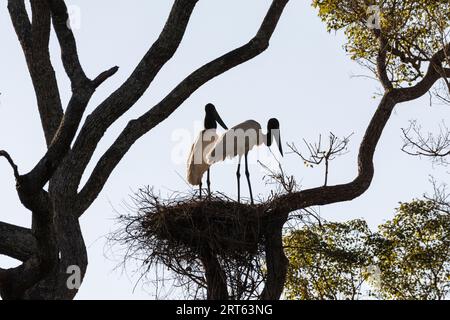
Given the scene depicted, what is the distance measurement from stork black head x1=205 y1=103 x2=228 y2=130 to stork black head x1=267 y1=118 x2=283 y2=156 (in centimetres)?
93

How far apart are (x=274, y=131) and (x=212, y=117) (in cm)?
112

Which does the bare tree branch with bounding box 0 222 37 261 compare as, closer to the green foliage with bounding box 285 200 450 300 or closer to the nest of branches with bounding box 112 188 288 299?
the nest of branches with bounding box 112 188 288 299

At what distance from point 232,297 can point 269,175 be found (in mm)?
1369

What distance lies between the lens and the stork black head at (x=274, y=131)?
12.6 meters

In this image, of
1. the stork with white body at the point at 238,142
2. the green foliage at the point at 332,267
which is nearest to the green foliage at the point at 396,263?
the green foliage at the point at 332,267

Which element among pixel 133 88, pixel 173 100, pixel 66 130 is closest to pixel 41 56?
pixel 133 88

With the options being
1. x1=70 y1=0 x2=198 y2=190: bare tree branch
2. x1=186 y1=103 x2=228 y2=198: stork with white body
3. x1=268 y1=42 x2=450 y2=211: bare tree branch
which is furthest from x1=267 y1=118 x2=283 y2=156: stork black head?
x1=70 y1=0 x2=198 y2=190: bare tree branch

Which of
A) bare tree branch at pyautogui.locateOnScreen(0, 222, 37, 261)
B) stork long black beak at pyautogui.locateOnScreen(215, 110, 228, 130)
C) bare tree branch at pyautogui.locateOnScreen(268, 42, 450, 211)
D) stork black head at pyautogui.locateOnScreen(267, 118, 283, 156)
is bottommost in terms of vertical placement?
bare tree branch at pyautogui.locateOnScreen(0, 222, 37, 261)

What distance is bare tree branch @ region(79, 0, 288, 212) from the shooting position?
9.57 meters

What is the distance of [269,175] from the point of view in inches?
418

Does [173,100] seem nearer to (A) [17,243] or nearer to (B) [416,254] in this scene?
(A) [17,243]

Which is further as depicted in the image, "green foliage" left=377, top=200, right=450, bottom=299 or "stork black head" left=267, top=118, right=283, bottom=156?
"green foliage" left=377, top=200, right=450, bottom=299

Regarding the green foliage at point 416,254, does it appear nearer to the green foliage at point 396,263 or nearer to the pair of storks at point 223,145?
the green foliage at point 396,263

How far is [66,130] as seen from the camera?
7.89 metres
